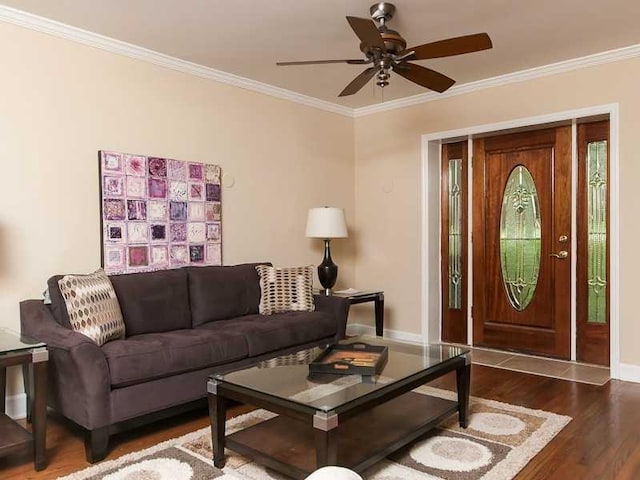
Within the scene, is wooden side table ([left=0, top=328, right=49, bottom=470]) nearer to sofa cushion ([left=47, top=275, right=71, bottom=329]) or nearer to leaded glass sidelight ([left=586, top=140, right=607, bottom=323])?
sofa cushion ([left=47, top=275, right=71, bottom=329])

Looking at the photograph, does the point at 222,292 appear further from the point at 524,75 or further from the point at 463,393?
the point at 524,75

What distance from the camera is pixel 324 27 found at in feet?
11.1

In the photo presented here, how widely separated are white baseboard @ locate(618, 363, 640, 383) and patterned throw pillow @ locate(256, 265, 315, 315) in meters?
2.40

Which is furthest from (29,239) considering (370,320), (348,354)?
(370,320)

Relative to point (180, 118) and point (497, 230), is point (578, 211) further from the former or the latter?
point (180, 118)

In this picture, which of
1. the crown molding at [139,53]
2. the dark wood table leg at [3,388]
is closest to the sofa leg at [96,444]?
the dark wood table leg at [3,388]

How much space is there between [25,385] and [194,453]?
126 cm

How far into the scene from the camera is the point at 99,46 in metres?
3.55

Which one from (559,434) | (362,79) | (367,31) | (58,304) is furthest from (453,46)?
(58,304)

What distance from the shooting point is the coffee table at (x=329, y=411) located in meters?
2.10

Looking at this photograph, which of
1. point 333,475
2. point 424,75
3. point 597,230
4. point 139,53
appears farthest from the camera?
point 597,230

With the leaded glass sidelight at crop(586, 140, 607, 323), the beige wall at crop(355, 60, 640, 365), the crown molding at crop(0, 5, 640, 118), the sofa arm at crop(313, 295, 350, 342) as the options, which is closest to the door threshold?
the beige wall at crop(355, 60, 640, 365)

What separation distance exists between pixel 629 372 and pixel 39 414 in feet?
12.9

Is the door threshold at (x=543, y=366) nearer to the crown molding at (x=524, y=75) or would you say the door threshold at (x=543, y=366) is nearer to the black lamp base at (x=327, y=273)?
the black lamp base at (x=327, y=273)
